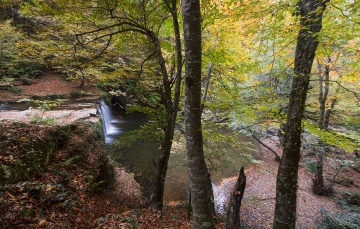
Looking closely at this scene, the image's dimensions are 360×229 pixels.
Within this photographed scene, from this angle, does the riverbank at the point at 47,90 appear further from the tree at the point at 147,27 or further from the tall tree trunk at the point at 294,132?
the tall tree trunk at the point at 294,132

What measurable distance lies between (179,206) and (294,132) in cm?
545

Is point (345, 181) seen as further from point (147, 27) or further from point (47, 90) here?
point (47, 90)

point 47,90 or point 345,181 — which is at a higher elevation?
point 47,90

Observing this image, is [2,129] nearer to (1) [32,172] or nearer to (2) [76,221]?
(1) [32,172]

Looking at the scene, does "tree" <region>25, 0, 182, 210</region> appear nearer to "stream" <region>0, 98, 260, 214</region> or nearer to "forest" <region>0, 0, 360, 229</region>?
"forest" <region>0, 0, 360, 229</region>

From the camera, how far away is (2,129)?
359 centimetres

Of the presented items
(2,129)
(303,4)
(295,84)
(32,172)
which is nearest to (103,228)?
(32,172)

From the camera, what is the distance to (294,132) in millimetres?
3451

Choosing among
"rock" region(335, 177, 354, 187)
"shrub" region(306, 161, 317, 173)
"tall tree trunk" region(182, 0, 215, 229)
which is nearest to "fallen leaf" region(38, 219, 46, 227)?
"tall tree trunk" region(182, 0, 215, 229)

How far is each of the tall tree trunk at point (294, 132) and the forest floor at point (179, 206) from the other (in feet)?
1.11

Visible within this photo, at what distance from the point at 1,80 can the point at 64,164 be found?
19104 millimetres

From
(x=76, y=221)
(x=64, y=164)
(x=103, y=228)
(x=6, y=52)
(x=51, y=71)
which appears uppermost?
(x=6, y=52)

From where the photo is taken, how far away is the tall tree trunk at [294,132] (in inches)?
128

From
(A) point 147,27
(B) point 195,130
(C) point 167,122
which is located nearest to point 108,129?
(C) point 167,122
